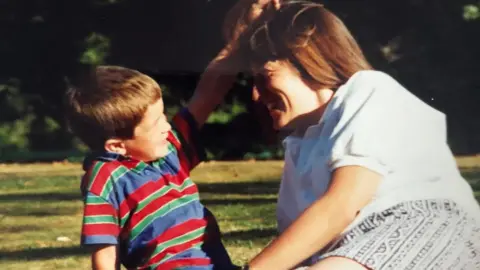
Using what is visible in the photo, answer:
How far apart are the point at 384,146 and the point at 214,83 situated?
1.34 ft

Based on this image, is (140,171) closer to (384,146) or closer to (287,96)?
(287,96)

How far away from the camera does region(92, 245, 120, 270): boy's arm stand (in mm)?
1611

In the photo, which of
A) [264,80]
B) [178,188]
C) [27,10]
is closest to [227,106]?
[264,80]

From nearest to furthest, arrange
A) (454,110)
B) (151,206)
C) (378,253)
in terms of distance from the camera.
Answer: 1. (378,253)
2. (151,206)
3. (454,110)

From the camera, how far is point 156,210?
5.37ft

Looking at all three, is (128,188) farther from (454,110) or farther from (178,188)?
(454,110)

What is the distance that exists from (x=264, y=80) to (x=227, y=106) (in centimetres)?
11

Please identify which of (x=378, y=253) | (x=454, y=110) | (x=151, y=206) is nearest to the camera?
(x=378, y=253)

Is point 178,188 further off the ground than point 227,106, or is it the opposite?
point 227,106

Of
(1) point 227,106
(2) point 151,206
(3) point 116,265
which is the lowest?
(3) point 116,265

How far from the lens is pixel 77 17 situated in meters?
1.68

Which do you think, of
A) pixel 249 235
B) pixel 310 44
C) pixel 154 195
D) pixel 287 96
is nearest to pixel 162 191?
pixel 154 195

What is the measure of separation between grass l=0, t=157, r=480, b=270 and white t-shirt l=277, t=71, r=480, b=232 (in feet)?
0.36

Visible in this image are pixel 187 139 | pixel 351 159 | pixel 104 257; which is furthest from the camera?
pixel 187 139
